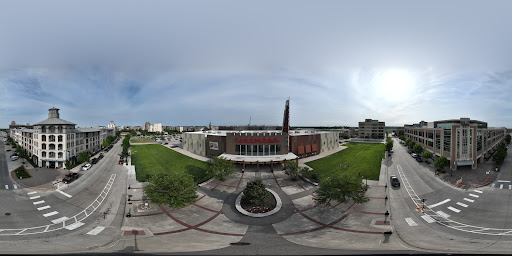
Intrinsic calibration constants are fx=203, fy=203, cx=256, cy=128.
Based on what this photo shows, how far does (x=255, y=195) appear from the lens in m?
25.3

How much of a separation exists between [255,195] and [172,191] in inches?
385

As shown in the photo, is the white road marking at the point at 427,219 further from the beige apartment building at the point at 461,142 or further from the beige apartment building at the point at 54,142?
the beige apartment building at the point at 54,142

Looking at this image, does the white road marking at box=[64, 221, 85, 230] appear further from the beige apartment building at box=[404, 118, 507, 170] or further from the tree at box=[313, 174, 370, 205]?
the beige apartment building at box=[404, 118, 507, 170]

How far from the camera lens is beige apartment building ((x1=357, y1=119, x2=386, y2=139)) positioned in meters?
125

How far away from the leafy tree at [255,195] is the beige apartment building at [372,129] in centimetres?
12111

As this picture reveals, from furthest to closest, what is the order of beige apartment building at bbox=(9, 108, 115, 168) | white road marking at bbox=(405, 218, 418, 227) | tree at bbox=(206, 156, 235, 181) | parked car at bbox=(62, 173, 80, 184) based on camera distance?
beige apartment building at bbox=(9, 108, 115, 168) → parked car at bbox=(62, 173, 80, 184) → tree at bbox=(206, 156, 235, 181) → white road marking at bbox=(405, 218, 418, 227)

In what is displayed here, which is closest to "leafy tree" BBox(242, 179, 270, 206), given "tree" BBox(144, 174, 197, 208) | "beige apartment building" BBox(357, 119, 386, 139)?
"tree" BBox(144, 174, 197, 208)

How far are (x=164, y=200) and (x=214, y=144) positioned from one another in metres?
31.0

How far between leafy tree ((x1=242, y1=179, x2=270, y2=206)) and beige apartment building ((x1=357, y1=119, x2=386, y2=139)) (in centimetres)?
12111

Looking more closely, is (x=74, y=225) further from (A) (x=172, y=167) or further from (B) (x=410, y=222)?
(B) (x=410, y=222)

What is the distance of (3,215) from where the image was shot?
960 inches

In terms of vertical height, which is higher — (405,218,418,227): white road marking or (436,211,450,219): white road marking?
(436,211,450,219): white road marking

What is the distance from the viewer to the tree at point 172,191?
23.0 m

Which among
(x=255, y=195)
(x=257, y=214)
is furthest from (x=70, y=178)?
(x=257, y=214)
